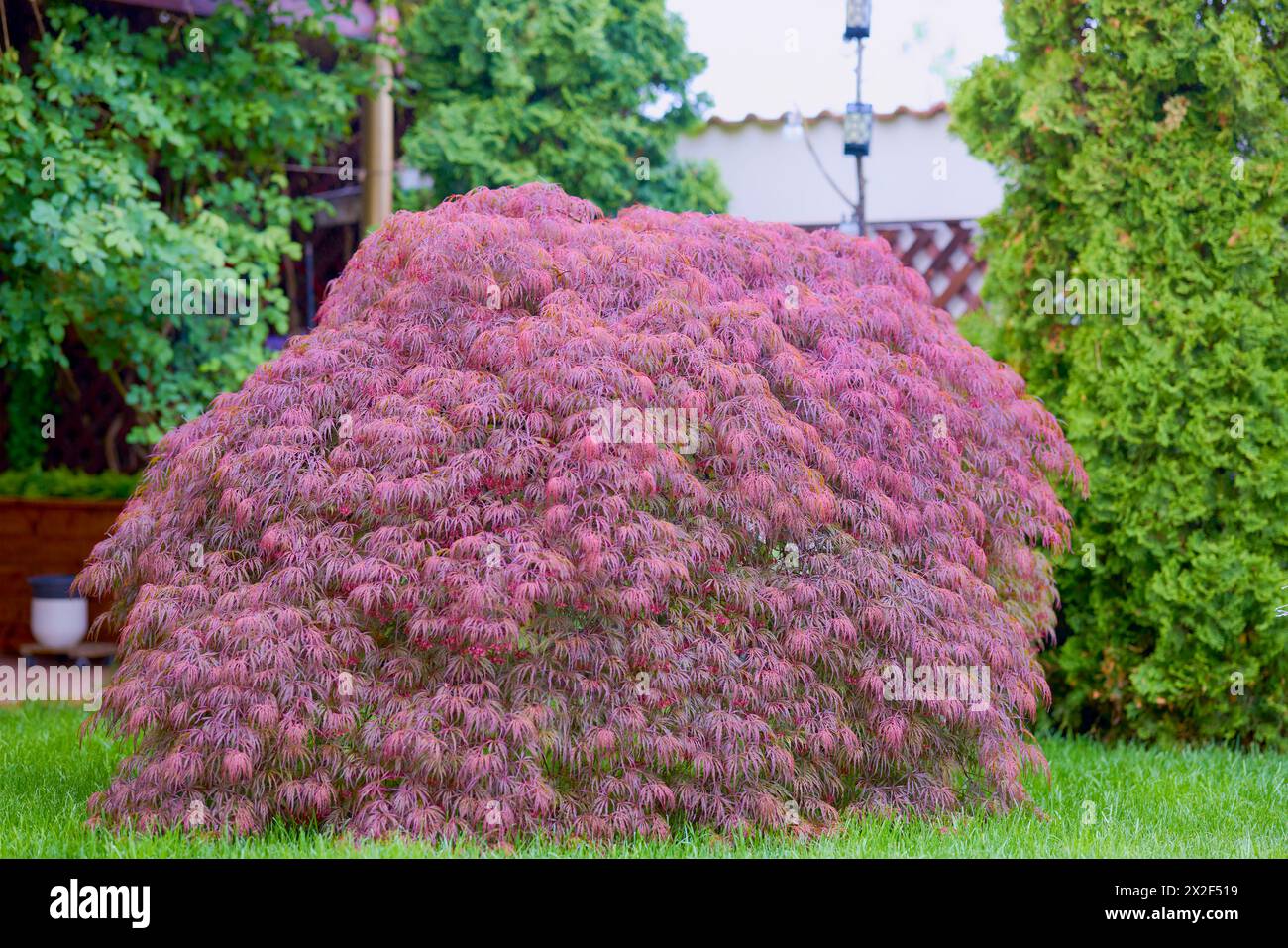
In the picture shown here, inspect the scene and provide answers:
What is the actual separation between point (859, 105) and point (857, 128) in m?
0.15

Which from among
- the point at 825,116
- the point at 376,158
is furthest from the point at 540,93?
the point at 825,116

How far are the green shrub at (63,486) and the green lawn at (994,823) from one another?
259 cm

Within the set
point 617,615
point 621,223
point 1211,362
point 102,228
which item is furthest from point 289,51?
point 1211,362

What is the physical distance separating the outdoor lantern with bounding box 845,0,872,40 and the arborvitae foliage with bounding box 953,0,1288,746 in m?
1.63

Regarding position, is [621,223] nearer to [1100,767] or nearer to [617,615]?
[617,615]

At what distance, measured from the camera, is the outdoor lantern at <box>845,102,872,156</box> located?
24.5 ft

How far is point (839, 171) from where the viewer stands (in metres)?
10.0

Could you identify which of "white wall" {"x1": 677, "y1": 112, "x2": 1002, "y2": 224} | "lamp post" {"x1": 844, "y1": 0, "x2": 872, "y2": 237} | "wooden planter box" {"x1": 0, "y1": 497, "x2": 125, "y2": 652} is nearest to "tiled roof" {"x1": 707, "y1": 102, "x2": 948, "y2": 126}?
"white wall" {"x1": 677, "y1": 112, "x2": 1002, "y2": 224}

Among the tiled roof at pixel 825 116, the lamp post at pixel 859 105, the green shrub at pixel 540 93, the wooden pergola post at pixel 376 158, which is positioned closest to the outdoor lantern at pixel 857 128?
the lamp post at pixel 859 105

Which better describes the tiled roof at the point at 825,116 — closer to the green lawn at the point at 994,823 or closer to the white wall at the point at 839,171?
the white wall at the point at 839,171

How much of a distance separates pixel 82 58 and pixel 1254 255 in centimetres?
586

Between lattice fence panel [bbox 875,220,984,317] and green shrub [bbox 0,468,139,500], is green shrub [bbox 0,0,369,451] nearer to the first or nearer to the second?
green shrub [bbox 0,468,139,500]
